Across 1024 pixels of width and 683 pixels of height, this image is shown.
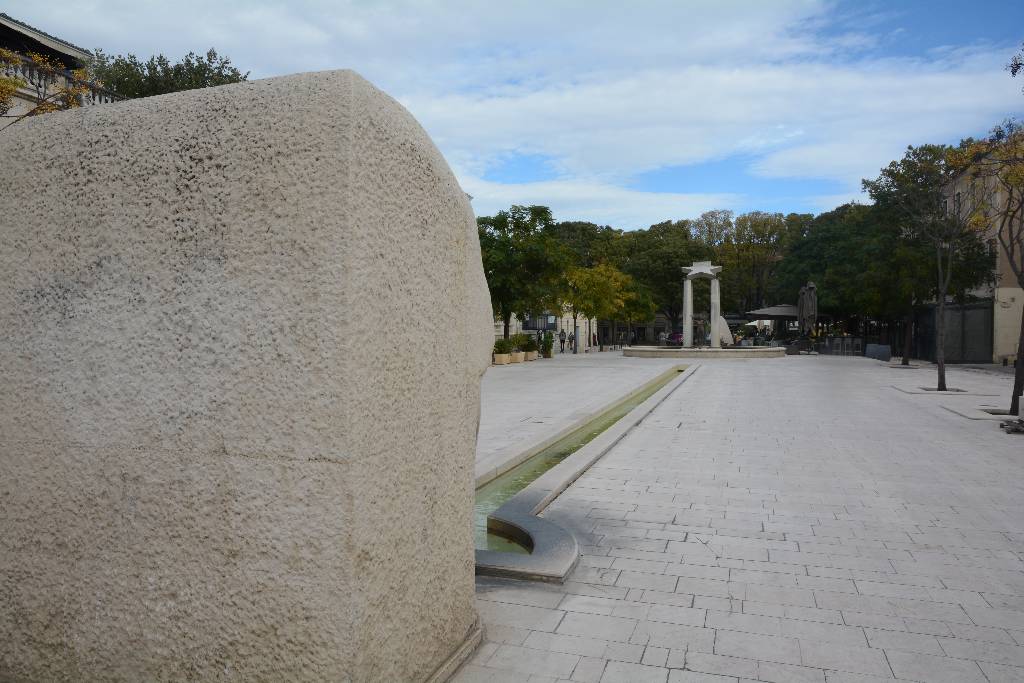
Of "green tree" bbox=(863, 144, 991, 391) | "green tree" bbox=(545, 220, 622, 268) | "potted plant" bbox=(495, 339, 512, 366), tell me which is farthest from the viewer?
"green tree" bbox=(545, 220, 622, 268)

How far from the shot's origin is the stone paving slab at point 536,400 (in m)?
9.69

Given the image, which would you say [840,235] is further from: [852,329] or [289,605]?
[289,605]

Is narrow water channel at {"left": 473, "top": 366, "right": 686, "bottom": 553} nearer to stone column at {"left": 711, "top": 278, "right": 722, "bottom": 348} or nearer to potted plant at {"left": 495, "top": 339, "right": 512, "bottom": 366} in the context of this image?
potted plant at {"left": 495, "top": 339, "right": 512, "bottom": 366}

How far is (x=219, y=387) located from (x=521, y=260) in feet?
90.4

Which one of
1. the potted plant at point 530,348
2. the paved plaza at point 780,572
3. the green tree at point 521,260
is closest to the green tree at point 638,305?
the potted plant at point 530,348

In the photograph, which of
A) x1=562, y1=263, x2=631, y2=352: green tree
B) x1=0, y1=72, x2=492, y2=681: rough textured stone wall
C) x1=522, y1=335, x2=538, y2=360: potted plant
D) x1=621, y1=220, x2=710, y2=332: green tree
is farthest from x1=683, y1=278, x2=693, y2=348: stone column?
x1=0, y1=72, x2=492, y2=681: rough textured stone wall

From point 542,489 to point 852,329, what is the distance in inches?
1988

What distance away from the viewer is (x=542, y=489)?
22.2ft

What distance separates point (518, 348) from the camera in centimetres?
3269

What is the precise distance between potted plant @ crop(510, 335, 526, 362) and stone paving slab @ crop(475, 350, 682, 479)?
3430mm

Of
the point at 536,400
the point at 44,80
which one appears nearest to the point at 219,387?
the point at 536,400

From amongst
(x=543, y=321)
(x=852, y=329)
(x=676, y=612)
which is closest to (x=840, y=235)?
(x=852, y=329)

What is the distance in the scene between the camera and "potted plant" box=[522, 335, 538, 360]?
108 ft

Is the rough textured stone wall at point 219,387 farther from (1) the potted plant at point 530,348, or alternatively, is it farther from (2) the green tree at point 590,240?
(2) the green tree at point 590,240
